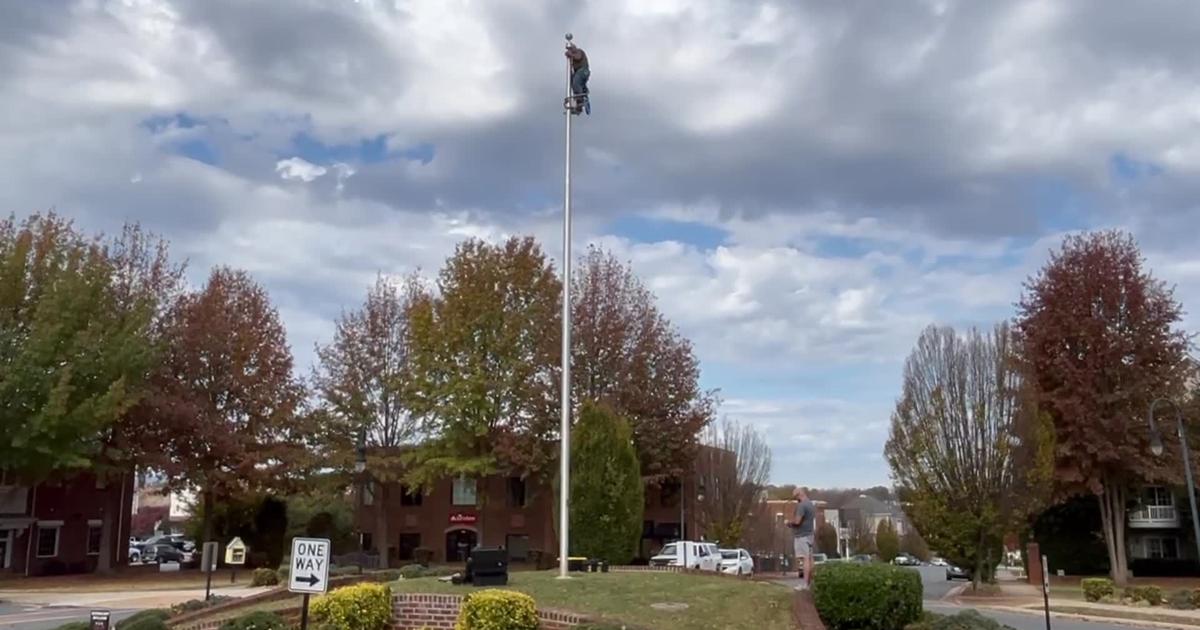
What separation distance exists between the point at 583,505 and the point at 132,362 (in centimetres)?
1841

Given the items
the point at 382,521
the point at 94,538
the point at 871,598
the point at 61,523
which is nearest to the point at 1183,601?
the point at 871,598

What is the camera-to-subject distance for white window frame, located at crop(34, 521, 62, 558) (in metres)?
46.5

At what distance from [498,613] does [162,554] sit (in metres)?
56.0

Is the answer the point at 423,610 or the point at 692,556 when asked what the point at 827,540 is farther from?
the point at 423,610

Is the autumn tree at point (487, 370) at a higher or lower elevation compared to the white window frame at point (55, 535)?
higher

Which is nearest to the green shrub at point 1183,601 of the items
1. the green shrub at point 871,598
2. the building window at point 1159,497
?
the green shrub at point 871,598

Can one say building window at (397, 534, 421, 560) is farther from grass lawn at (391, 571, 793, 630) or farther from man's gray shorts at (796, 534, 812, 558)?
man's gray shorts at (796, 534, 812, 558)

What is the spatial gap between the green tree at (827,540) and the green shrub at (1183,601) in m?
54.5

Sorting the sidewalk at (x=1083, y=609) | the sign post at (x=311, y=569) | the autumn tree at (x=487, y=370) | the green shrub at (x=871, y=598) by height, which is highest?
the autumn tree at (x=487, y=370)

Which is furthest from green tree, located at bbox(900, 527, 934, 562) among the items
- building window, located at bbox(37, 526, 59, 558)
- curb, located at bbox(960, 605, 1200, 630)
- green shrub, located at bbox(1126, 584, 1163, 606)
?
building window, located at bbox(37, 526, 59, 558)

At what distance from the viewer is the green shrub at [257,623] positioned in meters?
14.2

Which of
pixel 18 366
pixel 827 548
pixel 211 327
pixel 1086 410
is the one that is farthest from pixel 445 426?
pixel 827 548

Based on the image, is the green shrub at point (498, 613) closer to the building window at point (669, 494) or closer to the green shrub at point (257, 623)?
the green shrub at point (257, 623)

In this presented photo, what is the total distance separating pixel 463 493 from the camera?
58.1m
